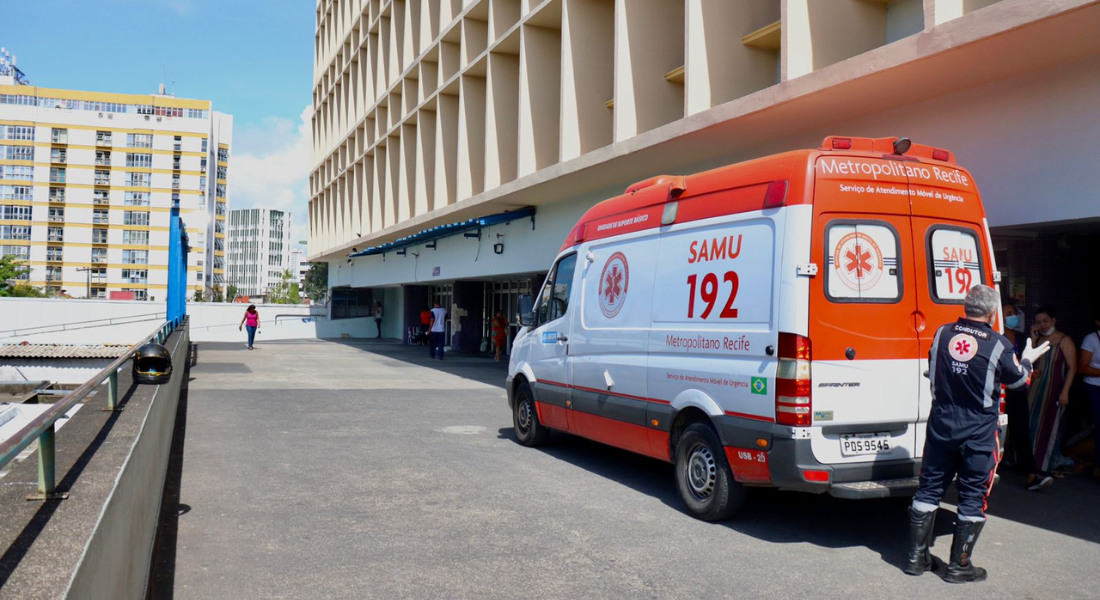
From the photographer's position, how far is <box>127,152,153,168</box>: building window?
10076cm

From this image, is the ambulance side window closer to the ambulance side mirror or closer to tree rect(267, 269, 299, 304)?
the ambulance side mirror

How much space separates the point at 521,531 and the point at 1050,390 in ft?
17.5

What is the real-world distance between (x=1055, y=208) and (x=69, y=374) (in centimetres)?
3594

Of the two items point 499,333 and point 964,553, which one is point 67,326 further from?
point 964,553

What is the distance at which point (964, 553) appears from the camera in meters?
4.97

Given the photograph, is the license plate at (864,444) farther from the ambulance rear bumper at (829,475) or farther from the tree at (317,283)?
the tree at (317,283)

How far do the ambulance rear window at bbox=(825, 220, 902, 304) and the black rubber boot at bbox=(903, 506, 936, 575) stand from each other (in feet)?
4.68

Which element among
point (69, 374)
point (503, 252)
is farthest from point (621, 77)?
point (69, 374)

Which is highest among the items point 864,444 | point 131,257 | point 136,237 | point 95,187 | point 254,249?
point 95,187

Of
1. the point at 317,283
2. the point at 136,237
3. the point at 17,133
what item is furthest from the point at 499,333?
the point at 17,133

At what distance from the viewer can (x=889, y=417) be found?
568 cm

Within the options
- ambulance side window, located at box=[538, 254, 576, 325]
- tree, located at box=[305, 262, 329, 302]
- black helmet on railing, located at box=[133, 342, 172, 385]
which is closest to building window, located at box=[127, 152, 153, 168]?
tree, located at box=[305, 262, 329, 302]

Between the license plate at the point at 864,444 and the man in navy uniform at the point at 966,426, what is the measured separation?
1.65 feet

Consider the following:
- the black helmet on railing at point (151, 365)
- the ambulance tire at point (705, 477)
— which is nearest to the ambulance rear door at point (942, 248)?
the ambulance tire at point (705, 477)
